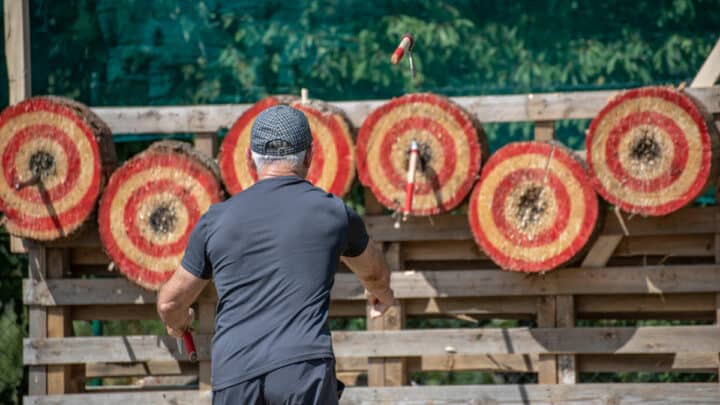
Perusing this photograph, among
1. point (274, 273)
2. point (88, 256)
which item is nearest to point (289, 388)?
point (274, 273)

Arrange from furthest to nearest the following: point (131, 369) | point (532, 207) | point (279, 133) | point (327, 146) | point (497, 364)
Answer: point (131, 369) < point (497, 364) < point (327, 146) < point (532, 207) < point (279, 133)

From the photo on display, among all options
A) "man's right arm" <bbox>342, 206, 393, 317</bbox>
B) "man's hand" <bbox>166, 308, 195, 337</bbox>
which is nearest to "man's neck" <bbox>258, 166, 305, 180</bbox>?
"man's right arm" <bbox>342, 206, 393, 317</bbox>

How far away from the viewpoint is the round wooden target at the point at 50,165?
18.6 ft

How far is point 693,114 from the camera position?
520 cm

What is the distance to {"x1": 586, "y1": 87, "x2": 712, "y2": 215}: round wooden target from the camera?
5.20 metres

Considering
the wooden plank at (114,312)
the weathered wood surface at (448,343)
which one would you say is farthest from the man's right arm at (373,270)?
the wooden plank at (114,312)

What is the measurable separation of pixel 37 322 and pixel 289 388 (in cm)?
317

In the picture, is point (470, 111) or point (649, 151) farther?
point (470, 111)

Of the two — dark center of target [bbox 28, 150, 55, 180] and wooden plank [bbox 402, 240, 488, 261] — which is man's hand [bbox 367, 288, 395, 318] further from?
dark center of target [bbox 28, 150, 55, 180]

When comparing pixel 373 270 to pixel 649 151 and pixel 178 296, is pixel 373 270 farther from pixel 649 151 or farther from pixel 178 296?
pixel 649 151

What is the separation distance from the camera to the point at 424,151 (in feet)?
18.0

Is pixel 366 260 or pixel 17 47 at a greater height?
pixel 17 47

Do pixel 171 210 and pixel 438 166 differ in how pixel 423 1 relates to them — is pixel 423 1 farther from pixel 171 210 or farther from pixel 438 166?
pixel 171 210

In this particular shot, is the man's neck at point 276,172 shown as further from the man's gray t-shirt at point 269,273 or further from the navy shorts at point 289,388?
the navy shorts at point 289,388
